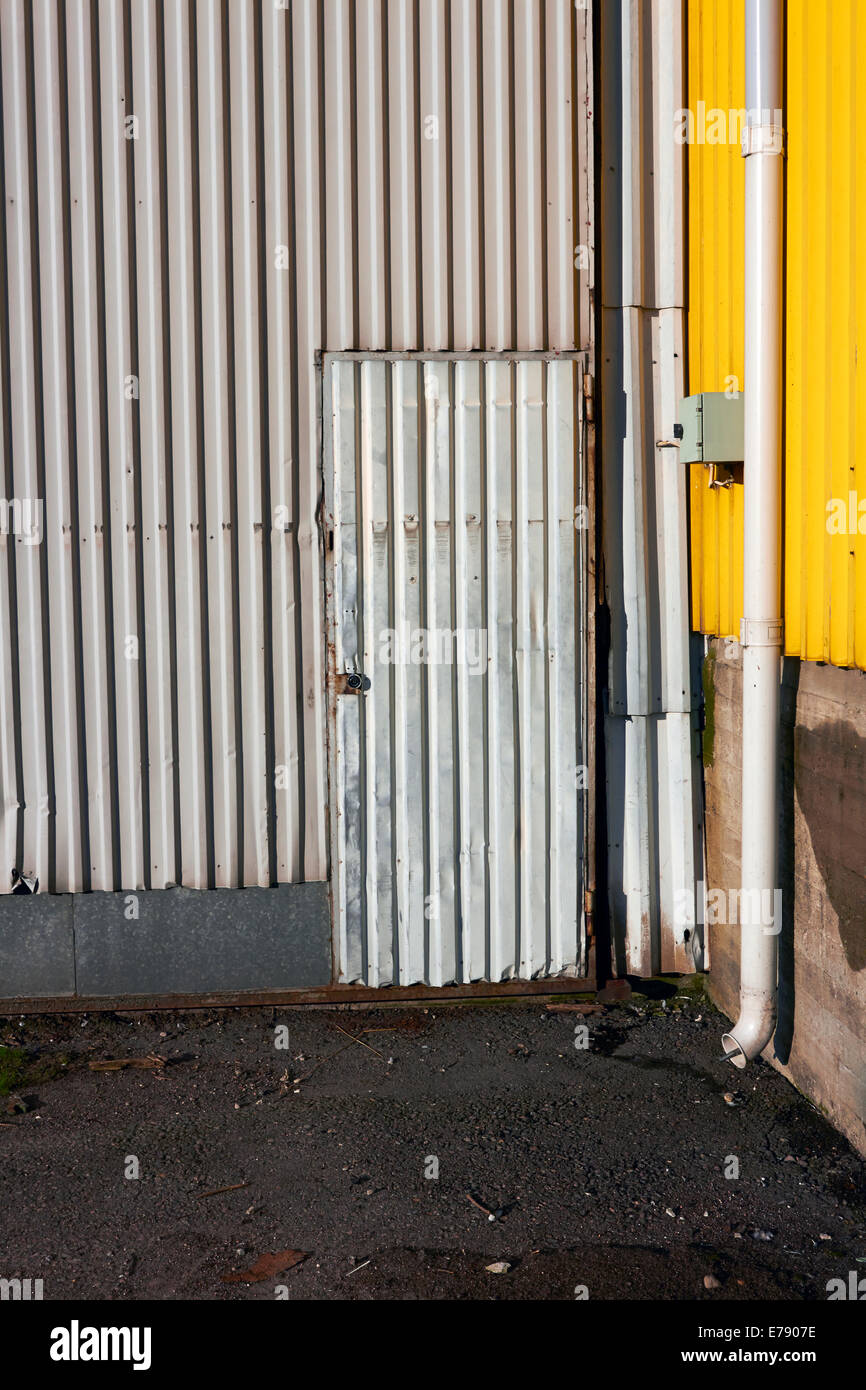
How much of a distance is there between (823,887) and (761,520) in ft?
5.16

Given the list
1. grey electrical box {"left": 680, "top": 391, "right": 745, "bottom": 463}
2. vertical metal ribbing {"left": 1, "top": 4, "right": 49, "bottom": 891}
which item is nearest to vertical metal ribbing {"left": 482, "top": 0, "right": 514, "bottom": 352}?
grey electrical box {"left": 680, "top": 391, "right": 745, "bottom": 463}

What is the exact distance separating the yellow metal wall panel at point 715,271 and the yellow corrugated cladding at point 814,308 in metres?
0.01

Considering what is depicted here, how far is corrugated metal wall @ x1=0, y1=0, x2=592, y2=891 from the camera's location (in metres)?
5.74

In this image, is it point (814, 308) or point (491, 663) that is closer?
point (814, 308)

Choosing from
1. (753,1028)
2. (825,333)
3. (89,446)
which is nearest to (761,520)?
(825,333)

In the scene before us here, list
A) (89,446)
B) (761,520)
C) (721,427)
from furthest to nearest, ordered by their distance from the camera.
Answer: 1. (89,446)
2. (721,427)
3. (761,520)

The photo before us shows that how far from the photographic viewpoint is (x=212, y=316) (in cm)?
584

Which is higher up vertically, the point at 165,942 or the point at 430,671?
the point at 430,671

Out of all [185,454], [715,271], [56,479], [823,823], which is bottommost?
[823,823]

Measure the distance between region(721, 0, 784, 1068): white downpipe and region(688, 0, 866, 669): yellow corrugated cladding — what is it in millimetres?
71

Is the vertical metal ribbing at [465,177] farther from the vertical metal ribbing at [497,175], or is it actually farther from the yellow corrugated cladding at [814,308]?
the yellow corrugated cladding at [814,308]

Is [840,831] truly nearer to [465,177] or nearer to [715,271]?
[715,271]

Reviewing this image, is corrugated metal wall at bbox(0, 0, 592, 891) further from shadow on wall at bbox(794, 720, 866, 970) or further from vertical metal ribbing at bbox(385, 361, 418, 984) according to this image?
shadow on wall at bbox(794, 720, 866, 970)

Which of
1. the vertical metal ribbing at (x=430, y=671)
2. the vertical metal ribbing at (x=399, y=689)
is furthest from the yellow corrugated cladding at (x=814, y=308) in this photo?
the vertical metal ribbing at (x=399, y=689)
